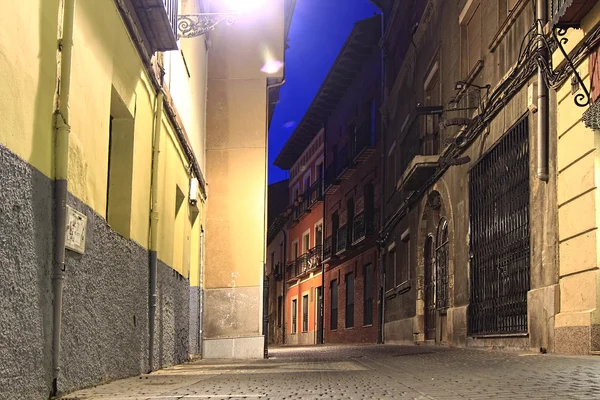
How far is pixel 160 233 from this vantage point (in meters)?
8.12

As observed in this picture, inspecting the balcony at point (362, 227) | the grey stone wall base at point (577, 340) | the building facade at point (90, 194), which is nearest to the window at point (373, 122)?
the balcony at point (362, 227)

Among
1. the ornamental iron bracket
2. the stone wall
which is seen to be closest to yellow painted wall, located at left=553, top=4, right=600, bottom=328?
the ornamental iron bracket

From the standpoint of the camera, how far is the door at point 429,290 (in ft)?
58.7

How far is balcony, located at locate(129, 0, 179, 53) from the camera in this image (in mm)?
6695

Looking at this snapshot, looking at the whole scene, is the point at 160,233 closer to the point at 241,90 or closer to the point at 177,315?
the point at 177,315

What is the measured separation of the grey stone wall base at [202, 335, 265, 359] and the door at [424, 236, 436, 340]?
589cm

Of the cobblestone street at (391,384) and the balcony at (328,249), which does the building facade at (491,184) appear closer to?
the cobblestone street at (391,384)

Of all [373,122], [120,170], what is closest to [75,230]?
[120,170]

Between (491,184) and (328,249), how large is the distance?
20.4 m

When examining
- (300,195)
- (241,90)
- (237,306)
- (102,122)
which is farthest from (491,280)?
(300,195)

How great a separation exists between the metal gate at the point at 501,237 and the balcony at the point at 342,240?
15894 mm

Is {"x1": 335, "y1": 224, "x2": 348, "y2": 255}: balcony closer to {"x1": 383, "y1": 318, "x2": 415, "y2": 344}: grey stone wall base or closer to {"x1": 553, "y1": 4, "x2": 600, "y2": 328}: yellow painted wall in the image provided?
{"x1": 383, "y1": 318, "x2": 415, "y2": 344}: grey stone wall base

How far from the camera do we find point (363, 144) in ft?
88.8

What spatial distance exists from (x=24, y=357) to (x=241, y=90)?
10.5 meters
